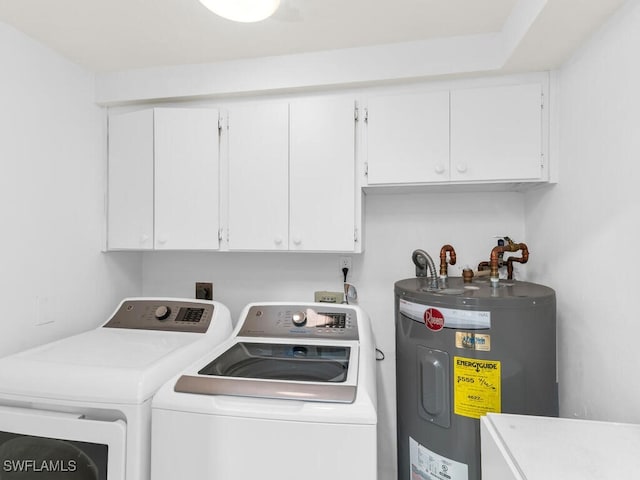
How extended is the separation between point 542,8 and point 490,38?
420 mm

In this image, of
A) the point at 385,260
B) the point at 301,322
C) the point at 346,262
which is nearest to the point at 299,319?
the point at 301,322

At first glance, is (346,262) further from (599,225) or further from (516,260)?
(599,225)

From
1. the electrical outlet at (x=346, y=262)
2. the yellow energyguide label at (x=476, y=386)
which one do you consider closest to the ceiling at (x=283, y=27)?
the electrical outlet at (x=346, y=262)

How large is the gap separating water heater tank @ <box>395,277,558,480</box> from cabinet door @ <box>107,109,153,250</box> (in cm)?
143

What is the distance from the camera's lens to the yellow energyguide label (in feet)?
4.26

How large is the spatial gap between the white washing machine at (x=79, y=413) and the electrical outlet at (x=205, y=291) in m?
0.80

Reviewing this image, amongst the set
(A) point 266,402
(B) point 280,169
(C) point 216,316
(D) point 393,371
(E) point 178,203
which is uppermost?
(B) point 280,169

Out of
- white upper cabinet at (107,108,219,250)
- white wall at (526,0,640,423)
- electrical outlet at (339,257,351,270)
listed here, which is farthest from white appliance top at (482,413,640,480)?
white upper cabinet at (107,108,219,250)

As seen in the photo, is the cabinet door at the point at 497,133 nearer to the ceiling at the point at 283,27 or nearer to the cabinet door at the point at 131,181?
the ceiling at the point at 283,27

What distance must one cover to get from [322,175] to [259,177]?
1.06ft

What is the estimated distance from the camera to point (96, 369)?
1.22m

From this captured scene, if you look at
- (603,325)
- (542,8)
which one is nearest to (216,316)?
(603,325)

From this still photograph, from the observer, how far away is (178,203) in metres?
1.83

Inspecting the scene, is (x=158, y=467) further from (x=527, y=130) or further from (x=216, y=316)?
(x=527, y=130)
